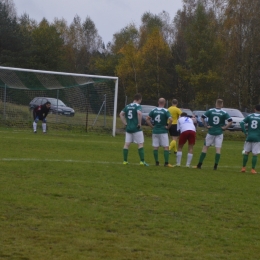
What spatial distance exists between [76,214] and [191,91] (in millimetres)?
51180

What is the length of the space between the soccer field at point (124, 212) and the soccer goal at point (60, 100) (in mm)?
15198

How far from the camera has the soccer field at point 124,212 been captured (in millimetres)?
6020

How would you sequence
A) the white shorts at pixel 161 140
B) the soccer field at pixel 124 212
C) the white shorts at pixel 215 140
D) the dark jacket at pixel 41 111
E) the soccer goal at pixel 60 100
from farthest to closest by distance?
the soccer goal at pixel 60 100 < the dark jacket at pixel 41 111 < the white shorts at pixel 215 140 < the white shorts at pixel 161 140 < the soccer field at pixel 124 212

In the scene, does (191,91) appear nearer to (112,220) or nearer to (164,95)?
(164,95)

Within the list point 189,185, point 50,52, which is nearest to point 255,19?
point 50,52

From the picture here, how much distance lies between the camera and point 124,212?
307 inches

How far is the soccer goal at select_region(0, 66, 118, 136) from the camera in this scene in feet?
91.8

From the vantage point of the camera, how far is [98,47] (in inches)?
3524

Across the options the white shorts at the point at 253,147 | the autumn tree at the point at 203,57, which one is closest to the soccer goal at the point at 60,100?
the white shorts at the point at 253,147

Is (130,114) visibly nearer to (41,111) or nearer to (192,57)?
(41,111)

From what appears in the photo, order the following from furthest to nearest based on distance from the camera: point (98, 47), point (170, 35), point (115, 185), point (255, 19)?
1. point (98, 47)
2. point (170, 35)
3. point (255, 19)
4. point (115, 185)

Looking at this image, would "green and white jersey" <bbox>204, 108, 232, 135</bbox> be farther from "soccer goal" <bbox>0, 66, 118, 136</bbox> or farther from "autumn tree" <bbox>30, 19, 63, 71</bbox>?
"autumn tree" <bbox>30, 19, 63, 71</bbox>

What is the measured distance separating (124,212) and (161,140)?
20.5 feet

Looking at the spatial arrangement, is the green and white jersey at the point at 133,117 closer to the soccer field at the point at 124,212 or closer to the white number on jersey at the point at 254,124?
the soccer field at the point at 124,212
